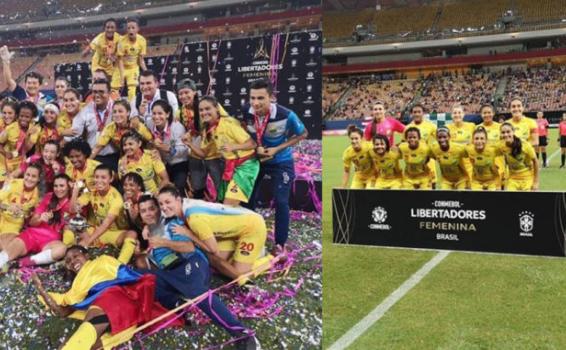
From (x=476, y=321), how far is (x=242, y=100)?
255 cm

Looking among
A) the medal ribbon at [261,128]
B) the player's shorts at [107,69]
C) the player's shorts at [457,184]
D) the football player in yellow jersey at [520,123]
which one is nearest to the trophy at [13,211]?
the player's shorts at [107,69]

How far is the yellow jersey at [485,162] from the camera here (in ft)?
22.7

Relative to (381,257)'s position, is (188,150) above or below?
above

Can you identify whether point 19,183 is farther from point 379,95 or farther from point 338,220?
point 379,95

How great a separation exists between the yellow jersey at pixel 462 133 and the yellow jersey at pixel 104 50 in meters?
5.55

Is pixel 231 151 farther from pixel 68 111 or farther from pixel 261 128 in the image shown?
pixel 68 111

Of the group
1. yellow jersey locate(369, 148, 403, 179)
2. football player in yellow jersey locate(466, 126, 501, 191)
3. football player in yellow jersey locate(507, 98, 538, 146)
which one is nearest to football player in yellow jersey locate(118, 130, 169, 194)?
yellow jersey locate(369, 148, 403, 179)

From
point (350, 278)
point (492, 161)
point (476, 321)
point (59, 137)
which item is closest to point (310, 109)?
point (59, 137)

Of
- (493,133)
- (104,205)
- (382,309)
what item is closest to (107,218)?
(104,205)

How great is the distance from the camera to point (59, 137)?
289 cm

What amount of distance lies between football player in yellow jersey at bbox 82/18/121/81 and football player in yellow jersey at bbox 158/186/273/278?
85 centimetres

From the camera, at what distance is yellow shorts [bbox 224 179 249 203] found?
2.49 meters

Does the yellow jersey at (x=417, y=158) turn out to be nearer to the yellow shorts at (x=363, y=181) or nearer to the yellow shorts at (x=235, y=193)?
the yellow shorts at (x=363, y=181)

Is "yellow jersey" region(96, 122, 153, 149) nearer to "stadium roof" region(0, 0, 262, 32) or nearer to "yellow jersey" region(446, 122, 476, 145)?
"stadium roof" region(0, 0, 262, 32)
